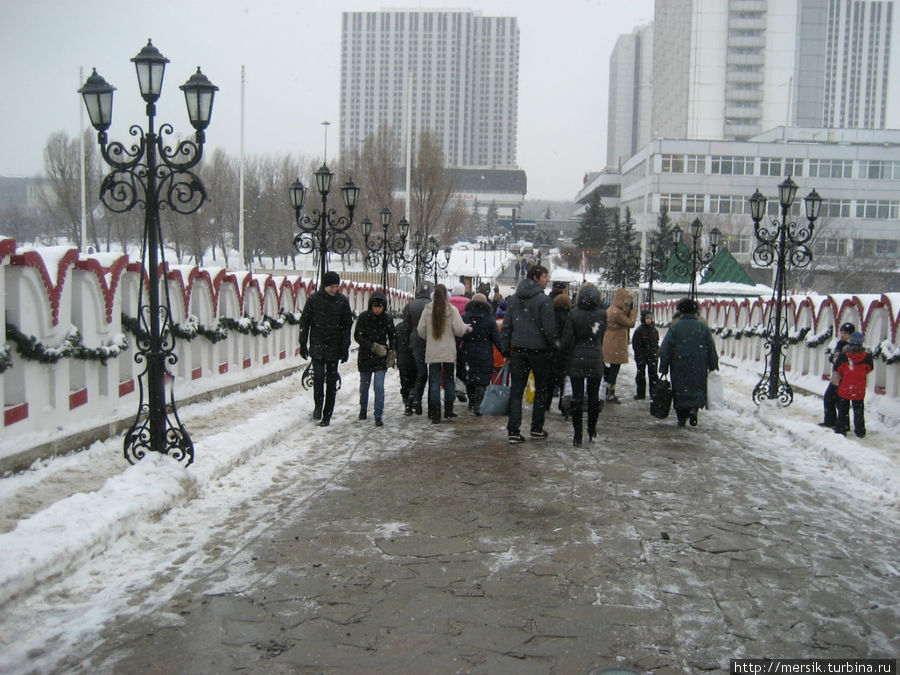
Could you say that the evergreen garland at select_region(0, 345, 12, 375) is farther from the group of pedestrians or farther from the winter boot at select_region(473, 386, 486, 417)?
the winter boot at select_region(473, 386, 486, 417)

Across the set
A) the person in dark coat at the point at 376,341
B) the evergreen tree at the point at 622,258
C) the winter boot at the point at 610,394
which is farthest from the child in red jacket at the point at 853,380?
the evergreen tree at the point at 622,258

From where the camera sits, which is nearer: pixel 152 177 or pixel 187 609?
pixel 187 609

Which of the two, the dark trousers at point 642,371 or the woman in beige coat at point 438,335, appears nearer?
the woman in beige coat at point 438,335

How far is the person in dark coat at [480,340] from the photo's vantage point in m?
11.6

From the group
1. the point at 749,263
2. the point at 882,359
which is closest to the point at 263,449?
the point at 882,359

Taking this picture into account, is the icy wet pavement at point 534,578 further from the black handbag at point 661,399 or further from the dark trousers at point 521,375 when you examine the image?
the black handbag at point 661,399

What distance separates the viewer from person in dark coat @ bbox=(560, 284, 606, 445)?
9.67 meters

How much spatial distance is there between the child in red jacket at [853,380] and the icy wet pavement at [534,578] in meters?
2.14

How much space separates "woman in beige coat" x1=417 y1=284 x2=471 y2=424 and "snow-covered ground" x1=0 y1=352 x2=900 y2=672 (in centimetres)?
68

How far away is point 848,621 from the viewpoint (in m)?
4.46

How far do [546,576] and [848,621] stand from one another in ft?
5.40

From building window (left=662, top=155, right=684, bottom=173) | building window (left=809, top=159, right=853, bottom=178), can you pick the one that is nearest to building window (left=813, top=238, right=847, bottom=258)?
building window (left=809, top=159, right=853, bottom=178)

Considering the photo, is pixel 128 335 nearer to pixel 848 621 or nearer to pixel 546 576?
pixel 546 576

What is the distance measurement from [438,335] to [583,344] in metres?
2.20
